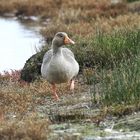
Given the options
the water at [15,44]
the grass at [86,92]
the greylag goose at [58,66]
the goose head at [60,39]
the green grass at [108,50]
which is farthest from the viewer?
the water at [15,44]

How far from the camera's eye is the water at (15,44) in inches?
827

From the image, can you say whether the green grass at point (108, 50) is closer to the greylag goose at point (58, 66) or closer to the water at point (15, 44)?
the greylag goose at point (58, 66)

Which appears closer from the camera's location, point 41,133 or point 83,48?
point 41,133

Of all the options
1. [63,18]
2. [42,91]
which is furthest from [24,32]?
[42,91]

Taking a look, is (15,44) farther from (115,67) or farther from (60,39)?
(115,67)

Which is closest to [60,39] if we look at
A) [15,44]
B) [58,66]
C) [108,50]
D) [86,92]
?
[58,66]

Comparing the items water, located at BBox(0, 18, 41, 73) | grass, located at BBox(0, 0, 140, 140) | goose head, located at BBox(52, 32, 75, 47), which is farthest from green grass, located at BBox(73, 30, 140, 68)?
water, located at BBox(0, 18, 41, 73)

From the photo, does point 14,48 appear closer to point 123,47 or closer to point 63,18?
point 63,18

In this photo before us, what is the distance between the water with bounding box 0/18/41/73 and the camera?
21.0m

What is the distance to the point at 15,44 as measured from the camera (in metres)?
26.2

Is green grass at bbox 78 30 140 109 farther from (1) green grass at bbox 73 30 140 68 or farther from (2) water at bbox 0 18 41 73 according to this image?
(2) water at bbox 0 18 41 73

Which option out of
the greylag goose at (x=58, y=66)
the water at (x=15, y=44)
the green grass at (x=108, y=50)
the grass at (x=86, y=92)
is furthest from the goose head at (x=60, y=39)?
the water at (x=15, y=44)

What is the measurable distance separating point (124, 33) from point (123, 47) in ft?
4.51

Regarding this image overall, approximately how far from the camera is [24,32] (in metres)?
29.8
